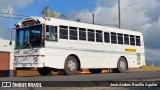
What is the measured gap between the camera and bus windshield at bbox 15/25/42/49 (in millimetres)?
19844

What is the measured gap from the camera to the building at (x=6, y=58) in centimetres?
4053

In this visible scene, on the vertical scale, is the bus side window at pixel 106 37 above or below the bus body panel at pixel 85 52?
above

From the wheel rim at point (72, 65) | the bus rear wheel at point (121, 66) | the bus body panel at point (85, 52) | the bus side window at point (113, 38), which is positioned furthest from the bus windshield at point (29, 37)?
the bus rear wheel at point (121, 66)

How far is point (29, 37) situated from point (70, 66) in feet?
9.40

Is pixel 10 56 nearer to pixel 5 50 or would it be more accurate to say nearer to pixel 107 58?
pixel 5 50

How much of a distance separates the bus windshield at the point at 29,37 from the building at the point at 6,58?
19.8 meters

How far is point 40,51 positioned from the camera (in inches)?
770

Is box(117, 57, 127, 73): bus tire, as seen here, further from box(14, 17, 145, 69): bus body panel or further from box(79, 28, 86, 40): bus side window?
box(79, 28, 86, 40): bus side window

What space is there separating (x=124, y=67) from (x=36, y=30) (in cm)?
806

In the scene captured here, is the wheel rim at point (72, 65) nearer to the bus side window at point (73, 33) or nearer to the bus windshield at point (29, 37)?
the bus side window at point (73, 33)

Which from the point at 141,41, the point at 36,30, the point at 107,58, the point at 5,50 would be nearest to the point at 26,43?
the point at 36,30

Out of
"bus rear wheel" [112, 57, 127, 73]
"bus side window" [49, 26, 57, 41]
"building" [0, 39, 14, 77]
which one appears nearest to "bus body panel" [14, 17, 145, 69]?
"bus side window" [49, 26, 57, 41]

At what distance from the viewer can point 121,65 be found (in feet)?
83.0

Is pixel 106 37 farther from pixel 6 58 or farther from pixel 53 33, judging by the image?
pixel 6 58
